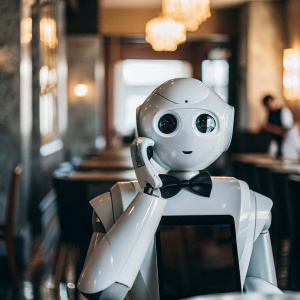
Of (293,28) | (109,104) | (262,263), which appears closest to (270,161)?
(262,263)

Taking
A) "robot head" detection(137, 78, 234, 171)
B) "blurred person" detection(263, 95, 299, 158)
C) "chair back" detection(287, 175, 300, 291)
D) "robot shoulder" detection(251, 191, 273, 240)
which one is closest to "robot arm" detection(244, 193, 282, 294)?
"robot shoulder" detection(251, 191, 273, 240)

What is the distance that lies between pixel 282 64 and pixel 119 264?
9.55 metres

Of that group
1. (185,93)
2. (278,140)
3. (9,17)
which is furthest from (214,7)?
(185,93)

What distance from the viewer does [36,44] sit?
5500 mm

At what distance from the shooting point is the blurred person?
584cm

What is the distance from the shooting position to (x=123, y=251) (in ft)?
4.37

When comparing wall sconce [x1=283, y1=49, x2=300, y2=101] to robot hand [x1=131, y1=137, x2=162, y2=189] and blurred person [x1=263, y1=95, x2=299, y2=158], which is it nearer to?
blurred person [x1=263, y1=95, x2=299, y2=158]

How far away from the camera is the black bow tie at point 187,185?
1473 mm

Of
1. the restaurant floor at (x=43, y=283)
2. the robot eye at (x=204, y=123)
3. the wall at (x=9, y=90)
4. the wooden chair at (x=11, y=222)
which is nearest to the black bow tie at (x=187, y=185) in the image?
the robot eye at (x=204, y=123)

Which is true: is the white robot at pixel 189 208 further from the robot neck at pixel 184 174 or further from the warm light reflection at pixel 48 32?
the warm light reflection at pixel 48 32

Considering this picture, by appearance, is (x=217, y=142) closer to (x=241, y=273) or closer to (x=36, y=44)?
(x=241, y=273)

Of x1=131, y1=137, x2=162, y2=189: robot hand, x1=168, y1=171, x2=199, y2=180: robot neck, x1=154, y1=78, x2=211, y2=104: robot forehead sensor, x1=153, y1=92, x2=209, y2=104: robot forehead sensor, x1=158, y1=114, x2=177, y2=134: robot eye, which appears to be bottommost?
x1=168, y1=171, x2=199, y2=180: robot neck

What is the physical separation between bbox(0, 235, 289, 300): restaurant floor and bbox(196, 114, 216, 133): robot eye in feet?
5.55

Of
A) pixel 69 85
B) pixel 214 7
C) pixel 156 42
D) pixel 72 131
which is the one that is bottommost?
pixel 72 131
